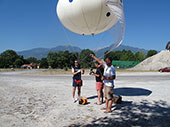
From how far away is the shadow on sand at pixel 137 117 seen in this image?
392 cm

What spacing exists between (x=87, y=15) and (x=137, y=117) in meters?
3.85

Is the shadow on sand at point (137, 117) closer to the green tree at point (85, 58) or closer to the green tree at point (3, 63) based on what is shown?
the green tree at point (85, 58)

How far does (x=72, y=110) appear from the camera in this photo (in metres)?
5.16

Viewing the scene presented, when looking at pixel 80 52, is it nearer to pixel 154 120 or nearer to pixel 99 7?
pixel 99 7

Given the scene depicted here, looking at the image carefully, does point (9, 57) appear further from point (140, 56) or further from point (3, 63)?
point (140, 56)

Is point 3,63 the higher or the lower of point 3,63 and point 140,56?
the lower

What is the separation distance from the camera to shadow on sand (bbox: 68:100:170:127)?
3.92 metres

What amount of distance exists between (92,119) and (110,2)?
13.0 feet

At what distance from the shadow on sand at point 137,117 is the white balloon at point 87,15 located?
11.0 feet

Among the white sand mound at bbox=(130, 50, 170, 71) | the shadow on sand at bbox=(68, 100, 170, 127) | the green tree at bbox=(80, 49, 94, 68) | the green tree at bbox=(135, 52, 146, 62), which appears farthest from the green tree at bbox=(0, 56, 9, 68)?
the shadow on sand at bbox=(68, 100, 170, 127)

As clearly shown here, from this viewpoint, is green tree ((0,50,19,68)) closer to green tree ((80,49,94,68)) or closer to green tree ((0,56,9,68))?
green tree ((0,56,9,68))

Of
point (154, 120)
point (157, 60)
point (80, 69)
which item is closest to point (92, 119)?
point (154, 120)

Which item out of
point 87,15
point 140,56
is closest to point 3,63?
point 140,56

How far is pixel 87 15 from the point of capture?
17.8 ft
